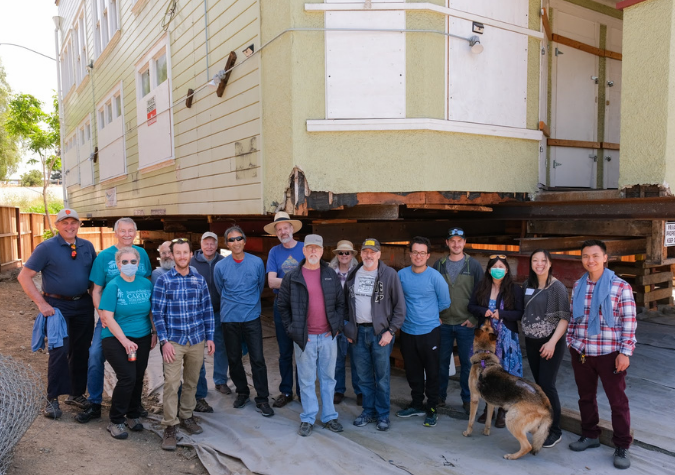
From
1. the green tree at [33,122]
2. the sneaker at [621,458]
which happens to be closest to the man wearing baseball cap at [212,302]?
the sneaker at [621,458]

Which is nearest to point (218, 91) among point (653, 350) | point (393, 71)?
point (393, 71)

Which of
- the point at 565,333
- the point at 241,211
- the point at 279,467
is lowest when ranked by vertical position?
the point at 279,467

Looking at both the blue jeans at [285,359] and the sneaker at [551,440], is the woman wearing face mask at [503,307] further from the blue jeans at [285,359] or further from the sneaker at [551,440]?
the blue jeans at [285,359]

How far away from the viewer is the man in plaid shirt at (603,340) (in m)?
3.85

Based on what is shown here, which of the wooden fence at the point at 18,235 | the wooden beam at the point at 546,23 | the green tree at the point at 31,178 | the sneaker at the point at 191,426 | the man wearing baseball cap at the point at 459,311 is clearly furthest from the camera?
the green tree at the point at 31,178

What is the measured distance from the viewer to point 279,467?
13.1 feet

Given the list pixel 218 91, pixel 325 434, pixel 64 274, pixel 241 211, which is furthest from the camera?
pixel 218 91

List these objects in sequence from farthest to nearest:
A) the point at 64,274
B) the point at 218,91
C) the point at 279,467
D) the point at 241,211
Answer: the point at 218,91, the point at 241,211, the point at 64,274, the point at 279,467

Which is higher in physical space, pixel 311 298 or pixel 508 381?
pixel 311 298

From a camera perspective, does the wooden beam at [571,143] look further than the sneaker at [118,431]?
Yes

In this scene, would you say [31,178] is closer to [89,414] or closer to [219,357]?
[219,357]

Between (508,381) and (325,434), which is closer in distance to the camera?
(508,381)

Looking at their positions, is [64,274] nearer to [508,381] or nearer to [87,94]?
[508,381]

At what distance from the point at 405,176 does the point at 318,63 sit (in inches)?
55.3
